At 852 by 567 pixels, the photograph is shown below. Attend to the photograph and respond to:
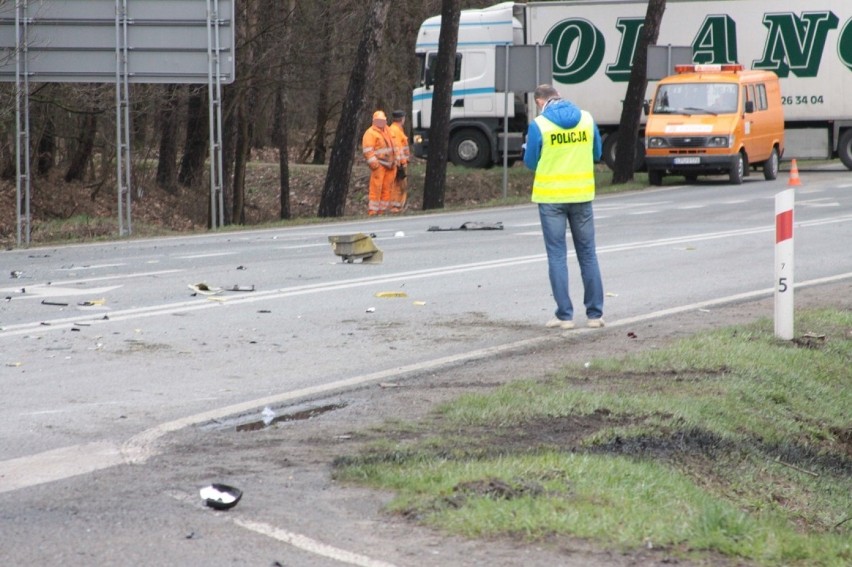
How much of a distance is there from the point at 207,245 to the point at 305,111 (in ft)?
107

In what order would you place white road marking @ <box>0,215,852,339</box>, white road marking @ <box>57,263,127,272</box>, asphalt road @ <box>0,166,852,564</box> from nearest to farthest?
asphalt road @ <box>0,166,852,564</box> < white road marking @ <box>0,215,852,339</box> < white road marking @ <box>57,263,127,272</box>

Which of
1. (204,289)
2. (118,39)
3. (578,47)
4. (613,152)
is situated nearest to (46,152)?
(118,39)

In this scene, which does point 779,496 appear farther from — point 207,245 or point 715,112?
point 715,112

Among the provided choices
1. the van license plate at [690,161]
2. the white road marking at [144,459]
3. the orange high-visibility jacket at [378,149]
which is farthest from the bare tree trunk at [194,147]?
the white road marking at [144,459]

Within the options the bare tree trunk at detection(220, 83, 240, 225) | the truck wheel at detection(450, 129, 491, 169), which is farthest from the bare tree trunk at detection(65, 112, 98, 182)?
the truck wheel at detection(450, 129, 491, 169)

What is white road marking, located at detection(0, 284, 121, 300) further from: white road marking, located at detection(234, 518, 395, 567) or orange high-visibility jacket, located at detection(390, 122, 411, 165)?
orange high-visibility jacket, located at detection(390, 122, 411, 165)

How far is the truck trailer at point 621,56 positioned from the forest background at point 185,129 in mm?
2905

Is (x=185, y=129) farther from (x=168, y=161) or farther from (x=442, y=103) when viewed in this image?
(x=442, y=103)

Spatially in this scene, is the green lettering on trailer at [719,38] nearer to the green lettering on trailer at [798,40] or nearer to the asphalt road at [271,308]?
the green lettering on trailer at [798,40]

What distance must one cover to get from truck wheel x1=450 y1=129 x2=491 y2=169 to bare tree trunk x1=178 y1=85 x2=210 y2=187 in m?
6.74

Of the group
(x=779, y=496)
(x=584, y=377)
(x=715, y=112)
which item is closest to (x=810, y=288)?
(x=584, y=377)

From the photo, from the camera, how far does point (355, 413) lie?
280 inches

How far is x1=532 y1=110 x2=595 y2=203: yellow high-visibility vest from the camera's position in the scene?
33.8ft

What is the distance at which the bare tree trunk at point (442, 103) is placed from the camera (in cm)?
2959
